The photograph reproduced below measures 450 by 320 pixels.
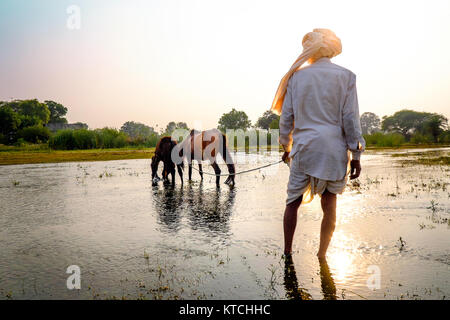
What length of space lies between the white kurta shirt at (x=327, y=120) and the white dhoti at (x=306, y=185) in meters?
0.07

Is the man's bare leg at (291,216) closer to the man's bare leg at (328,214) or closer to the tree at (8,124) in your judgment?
the man's bare leg at (328,214)

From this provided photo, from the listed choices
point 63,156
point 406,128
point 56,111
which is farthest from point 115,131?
point 406,128

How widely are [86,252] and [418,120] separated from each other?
4178 inches

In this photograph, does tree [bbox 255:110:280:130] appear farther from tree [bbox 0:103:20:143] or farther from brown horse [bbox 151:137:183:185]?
brown horse [bbox 151:137:183:185]

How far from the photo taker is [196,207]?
6.96m

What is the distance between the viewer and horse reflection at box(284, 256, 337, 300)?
293cm

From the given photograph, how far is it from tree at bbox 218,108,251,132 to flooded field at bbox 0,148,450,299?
85461mm

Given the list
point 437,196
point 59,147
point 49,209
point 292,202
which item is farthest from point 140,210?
point 59,147

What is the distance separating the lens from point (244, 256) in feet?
13.0

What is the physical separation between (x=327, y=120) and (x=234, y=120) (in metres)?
90.3

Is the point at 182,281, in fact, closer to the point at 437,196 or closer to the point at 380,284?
the point at 380,284

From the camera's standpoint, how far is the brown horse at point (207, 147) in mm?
10773

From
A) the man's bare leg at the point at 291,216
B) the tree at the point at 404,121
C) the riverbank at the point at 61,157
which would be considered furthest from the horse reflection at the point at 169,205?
the tree at the point at 404,121

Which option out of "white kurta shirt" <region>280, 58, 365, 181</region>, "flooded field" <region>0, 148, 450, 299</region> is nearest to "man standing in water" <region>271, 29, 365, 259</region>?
"white kurta shirt" <region>280, 58, 365, 181</region>
